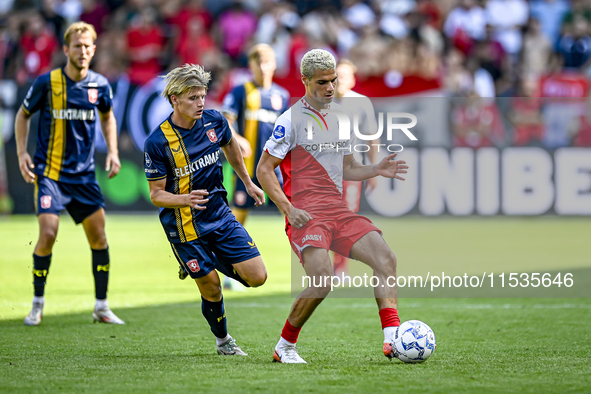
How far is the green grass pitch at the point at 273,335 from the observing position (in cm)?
432

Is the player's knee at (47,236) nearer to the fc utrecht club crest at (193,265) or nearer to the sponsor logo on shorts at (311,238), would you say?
the fc utrecht club crest at (193,265)

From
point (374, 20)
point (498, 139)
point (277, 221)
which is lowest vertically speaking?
point (277, 221)

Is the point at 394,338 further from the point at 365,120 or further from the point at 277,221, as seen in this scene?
the point at 277,221

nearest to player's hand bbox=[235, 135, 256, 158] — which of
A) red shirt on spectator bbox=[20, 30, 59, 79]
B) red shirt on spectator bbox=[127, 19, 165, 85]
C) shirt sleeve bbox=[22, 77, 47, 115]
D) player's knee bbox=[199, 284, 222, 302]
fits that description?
shirt sleeve bbox=[22, 77, 47, 115]

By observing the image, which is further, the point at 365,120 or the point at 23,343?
the point at 365,120

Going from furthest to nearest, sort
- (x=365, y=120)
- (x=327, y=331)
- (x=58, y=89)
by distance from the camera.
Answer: (x=365, y=120), (x=58, y=89), (x=327, y=331)

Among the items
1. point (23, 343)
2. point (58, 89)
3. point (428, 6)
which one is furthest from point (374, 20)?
point (23, 343)

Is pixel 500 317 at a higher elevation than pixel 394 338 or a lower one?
lower

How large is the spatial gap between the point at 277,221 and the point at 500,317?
8.46m

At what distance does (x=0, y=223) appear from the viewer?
46.7 ft

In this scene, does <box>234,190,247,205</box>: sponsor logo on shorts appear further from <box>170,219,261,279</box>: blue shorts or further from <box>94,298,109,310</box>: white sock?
<box>170,219,261,279</box>: blue shorts

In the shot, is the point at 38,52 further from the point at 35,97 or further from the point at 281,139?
the point at 281,139

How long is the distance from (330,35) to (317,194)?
12378mm

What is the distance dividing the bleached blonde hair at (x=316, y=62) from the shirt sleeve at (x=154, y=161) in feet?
3.51
